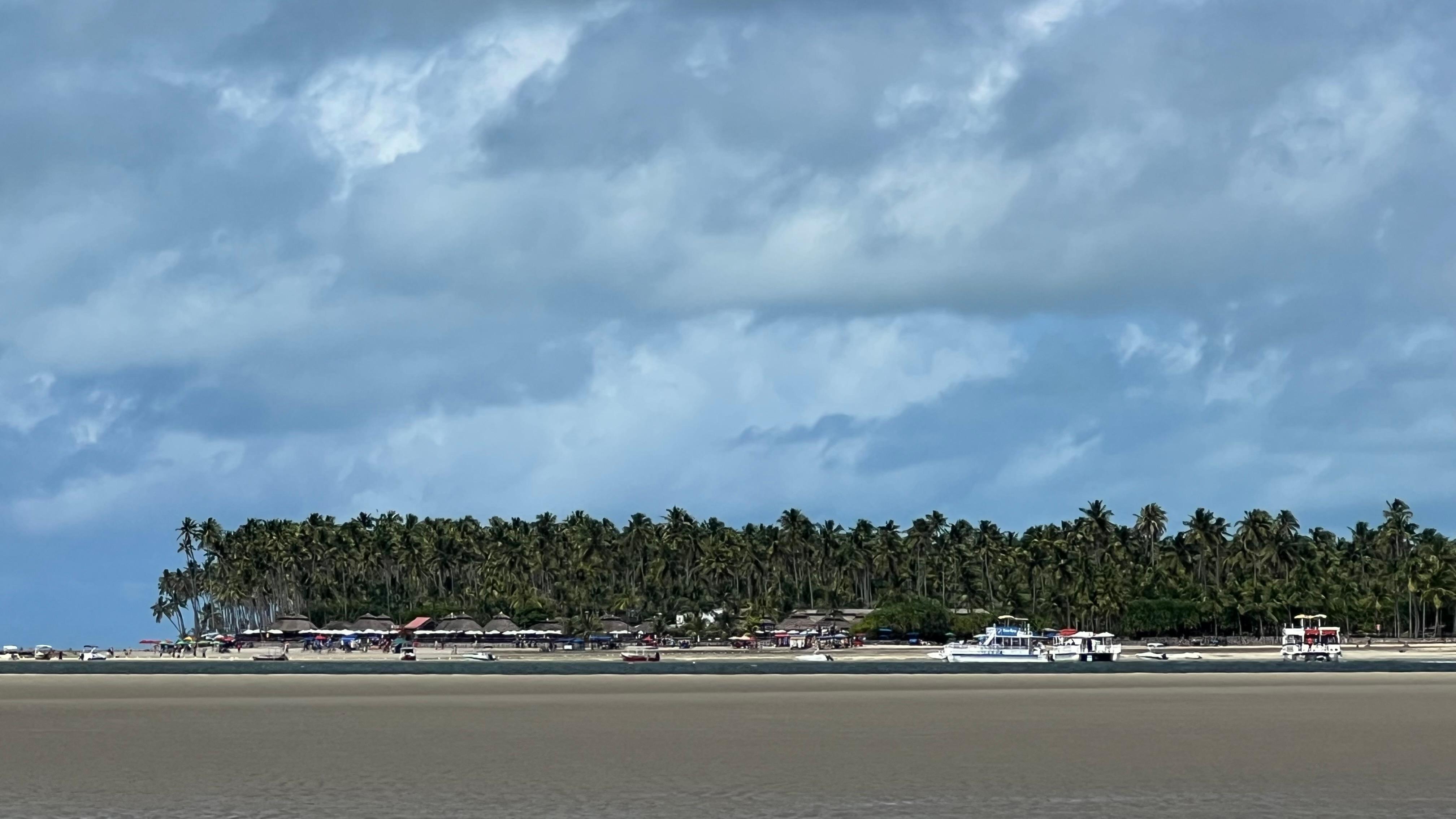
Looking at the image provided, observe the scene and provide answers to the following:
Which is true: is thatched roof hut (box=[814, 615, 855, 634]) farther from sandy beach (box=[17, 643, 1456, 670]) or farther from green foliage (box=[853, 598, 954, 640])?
sandy beach (box=[17, 643, 1456, 670])

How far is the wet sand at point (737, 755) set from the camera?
31188mm

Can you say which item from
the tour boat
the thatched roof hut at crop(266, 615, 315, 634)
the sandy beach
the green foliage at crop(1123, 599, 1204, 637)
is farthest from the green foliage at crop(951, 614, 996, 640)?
the thatched roof hut at crop(266, 615, 315, 634)

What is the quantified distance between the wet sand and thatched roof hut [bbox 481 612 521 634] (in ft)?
368

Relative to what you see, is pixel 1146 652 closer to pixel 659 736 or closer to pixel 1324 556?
pixel 1324 556

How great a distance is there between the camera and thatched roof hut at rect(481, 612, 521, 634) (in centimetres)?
18650

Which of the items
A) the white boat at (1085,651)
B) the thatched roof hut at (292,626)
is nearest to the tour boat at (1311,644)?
the white boat at (1085,651)

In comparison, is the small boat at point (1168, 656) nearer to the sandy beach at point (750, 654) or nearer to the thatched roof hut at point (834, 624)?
the sandy beach at point (750, 654)

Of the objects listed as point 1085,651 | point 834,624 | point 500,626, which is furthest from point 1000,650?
point 500,626

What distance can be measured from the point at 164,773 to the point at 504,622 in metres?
155

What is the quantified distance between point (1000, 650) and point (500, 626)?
76.8 meters

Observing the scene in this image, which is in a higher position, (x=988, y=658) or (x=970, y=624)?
(x=970, y=624)

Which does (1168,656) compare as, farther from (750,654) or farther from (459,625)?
(459,625)

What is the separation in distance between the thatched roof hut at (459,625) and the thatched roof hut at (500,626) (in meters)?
0.98

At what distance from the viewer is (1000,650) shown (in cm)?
12888
